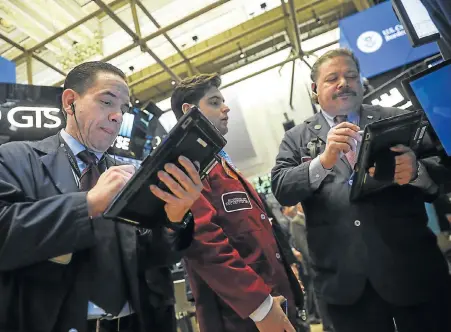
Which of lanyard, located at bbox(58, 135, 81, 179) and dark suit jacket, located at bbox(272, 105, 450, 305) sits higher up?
lanyard, located at bbox(58, 135, 81, 179)

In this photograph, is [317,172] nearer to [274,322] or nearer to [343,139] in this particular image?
[343,139]

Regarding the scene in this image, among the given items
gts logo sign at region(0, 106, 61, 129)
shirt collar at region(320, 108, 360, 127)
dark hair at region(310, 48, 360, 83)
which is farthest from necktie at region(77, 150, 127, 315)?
gts logo sign at region(0, 106, 61, 129)

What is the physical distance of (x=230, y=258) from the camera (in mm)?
1424

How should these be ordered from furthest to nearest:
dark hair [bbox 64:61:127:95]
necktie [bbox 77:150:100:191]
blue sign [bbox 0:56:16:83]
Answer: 1. blue sign [bbox 0:56:16:83]
2. dark hair [bbox 64:61:127:95]
3. necktie [bbox 77:150:100:191]

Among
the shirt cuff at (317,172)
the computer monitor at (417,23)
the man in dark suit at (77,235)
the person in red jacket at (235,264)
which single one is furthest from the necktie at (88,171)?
the computer monitor at (417,23)

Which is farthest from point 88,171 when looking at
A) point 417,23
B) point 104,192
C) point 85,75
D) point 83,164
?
point 417,23

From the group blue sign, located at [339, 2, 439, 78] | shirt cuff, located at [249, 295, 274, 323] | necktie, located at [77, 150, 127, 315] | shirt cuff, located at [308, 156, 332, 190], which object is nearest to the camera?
necktie, located at [77, 150, 127, 315]

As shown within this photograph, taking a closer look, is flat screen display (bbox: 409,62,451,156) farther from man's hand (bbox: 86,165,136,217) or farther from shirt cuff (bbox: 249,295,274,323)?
man's hand (bbox: 86,165,136,217)

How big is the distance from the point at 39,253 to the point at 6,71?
4.49m

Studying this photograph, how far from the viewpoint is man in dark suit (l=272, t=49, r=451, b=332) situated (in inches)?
55.9

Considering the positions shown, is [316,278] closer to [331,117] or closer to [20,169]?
[331,117]

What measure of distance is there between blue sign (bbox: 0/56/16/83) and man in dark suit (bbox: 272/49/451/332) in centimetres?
417

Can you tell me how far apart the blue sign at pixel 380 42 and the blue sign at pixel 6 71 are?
4.22 metres

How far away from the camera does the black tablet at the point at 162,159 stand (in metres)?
0.98
